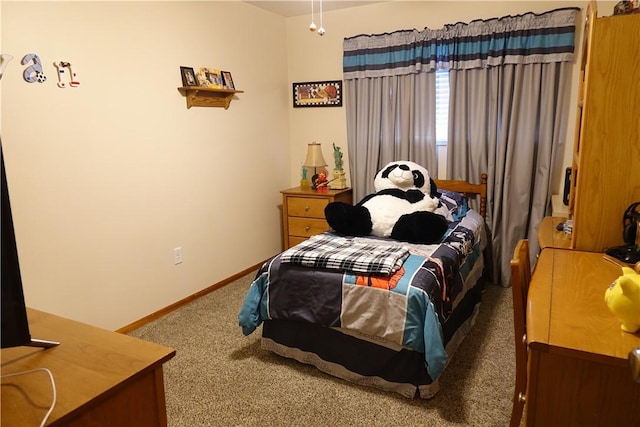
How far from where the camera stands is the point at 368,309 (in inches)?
83.8

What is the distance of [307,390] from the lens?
2.21 metres

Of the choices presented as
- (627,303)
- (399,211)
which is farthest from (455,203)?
(627,303)

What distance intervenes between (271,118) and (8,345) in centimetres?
335

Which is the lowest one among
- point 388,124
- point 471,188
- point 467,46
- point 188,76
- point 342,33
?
point 471,188

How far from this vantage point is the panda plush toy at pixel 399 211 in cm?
271

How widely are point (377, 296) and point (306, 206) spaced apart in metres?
1.90

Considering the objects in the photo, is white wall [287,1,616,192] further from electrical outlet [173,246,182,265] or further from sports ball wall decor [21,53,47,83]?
sports ball wall decor [21,53,47,83]

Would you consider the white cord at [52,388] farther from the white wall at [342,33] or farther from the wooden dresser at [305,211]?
the white wall at [342,33]

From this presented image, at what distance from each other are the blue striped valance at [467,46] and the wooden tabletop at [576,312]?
2071mm

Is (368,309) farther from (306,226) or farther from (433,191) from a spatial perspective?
(306,226)

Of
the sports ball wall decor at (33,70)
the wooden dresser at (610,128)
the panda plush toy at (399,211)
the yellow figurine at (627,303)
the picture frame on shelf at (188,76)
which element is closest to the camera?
the yellow figurine at (627,303)

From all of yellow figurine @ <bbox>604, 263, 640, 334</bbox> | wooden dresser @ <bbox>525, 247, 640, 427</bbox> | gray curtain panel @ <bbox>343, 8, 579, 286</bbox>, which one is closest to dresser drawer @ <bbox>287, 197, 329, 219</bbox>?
gray curtain panel @ <bbox>343, 8, 579, 286</bbox>

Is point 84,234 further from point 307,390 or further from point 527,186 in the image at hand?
point 527,186

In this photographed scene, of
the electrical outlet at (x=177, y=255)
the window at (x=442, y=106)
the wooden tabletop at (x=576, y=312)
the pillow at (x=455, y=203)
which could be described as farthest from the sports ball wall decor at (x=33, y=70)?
the window at (x=442, y=106)
